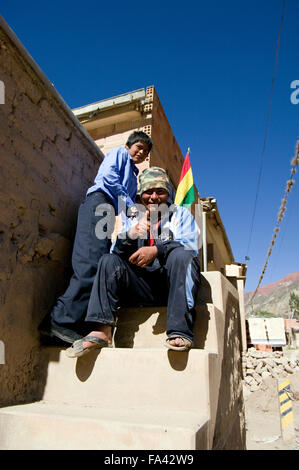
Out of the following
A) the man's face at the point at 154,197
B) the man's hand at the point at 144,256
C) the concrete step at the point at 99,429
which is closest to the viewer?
the concrete step at the point at 99,429

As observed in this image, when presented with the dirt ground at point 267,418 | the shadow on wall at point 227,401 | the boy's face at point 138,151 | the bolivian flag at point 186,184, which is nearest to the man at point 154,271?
the boy's face at point 138,151

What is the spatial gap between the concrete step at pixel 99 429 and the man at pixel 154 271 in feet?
1.06

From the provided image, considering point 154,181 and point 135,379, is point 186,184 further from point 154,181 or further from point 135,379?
point 135,379

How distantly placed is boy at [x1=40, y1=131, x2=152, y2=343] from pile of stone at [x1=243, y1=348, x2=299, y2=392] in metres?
10.3

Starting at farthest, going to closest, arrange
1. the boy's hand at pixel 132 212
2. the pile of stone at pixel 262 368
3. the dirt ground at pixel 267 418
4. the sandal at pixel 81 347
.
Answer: the pile of stone at pixel 262 368, the dirt ground at pixel 267 418, the boy's hand at pixel 132 212, the sandal at pixel 81 347

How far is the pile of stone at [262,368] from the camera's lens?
11.0m

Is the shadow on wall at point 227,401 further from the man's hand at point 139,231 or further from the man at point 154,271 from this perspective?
the man's hand at point 139,231

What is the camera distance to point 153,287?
2.15 m

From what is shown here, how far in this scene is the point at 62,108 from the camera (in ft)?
8.42

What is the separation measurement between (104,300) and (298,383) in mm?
11156

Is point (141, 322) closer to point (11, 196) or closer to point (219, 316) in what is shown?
point (219, 316)

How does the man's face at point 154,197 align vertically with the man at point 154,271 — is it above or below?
above

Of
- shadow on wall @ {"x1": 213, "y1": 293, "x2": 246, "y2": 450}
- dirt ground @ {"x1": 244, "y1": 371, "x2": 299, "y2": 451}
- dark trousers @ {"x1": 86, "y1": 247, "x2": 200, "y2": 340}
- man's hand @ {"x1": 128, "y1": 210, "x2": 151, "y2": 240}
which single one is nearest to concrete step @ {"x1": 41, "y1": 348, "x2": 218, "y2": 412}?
dark trousers @ {"x1": 86, "y1": 247, "x2": 200, "y2": 340}

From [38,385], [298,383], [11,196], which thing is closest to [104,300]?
[38,385]
